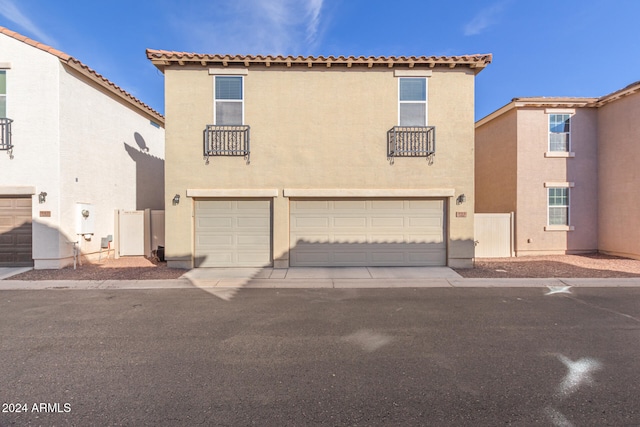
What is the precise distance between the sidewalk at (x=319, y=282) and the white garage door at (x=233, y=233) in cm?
77

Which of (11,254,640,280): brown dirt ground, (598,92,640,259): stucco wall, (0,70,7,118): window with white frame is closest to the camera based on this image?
(11,254,640,280): brown dirt ground

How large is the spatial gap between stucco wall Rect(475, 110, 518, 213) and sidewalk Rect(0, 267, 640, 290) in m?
5.29

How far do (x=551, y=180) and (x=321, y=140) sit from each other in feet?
31.8

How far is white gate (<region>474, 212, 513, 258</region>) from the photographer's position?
472 inches

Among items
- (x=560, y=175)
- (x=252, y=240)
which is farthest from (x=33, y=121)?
(x=560, y=175)

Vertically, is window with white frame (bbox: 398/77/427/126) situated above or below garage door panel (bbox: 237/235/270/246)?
above

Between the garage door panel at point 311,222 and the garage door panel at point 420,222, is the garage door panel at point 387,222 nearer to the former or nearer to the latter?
the garage door panel at point 420,222

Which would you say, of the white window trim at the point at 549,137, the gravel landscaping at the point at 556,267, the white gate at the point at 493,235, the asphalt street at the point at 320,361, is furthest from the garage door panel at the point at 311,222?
the white window trim at the point at 549,137

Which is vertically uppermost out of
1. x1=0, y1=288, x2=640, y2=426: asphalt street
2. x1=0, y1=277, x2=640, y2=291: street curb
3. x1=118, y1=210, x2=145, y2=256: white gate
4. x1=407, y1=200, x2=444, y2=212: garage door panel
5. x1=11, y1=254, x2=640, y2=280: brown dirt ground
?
x1=407, y1=200, x2=444, y2=212: garage door panel

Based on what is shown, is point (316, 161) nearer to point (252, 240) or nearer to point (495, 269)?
point (252, 240)

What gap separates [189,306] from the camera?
632cm

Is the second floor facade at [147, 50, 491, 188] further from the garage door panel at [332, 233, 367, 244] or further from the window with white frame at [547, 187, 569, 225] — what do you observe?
the window with white frame at [547, 187, 569, 225]

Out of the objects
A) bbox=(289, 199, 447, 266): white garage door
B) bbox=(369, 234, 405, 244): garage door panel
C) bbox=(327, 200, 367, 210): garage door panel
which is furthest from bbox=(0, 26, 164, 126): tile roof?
bbox=(369, 234, 405, 244): garage door panel

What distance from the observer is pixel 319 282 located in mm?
8258
